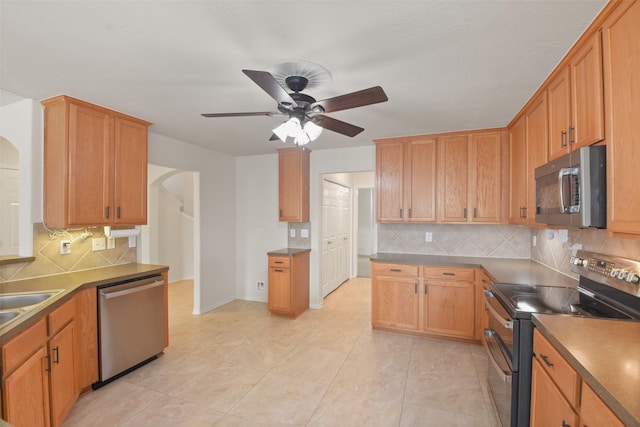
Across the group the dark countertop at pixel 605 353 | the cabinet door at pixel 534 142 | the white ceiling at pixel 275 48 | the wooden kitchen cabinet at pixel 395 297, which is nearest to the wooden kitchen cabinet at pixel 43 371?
the white ceiling at pixel 275 48

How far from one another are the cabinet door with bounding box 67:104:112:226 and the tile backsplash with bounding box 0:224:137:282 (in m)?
0.34

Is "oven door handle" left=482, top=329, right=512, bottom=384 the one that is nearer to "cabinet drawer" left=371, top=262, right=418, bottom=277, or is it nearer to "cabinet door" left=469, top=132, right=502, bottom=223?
"cabinet drawer" left=371, top=262, right=418, bottom=277

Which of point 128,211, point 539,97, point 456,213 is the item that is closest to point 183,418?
point 128,211

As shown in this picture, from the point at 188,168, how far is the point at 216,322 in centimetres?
208

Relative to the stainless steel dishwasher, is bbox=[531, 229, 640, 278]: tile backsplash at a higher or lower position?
higher

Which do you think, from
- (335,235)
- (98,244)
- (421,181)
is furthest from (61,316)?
(335,235)

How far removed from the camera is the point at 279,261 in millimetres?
3992

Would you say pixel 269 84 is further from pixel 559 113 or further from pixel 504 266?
pixel 504 266

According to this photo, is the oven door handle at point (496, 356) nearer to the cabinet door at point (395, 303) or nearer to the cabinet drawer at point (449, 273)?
the cabinet drawer at point (449, 273)

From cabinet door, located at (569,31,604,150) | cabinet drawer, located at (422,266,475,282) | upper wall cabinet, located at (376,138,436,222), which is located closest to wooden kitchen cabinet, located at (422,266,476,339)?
cabinet drawer, located at (422,266,475,282)

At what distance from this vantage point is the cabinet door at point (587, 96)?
1.46 m

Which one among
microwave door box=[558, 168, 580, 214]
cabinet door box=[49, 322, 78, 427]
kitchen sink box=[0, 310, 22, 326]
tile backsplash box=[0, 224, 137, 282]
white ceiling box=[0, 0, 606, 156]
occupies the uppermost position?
white ceiling box=[0, 0, 606, 156]

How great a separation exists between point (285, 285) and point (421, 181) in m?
2.22

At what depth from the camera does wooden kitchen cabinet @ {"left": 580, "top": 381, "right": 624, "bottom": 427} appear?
2.93 feet
